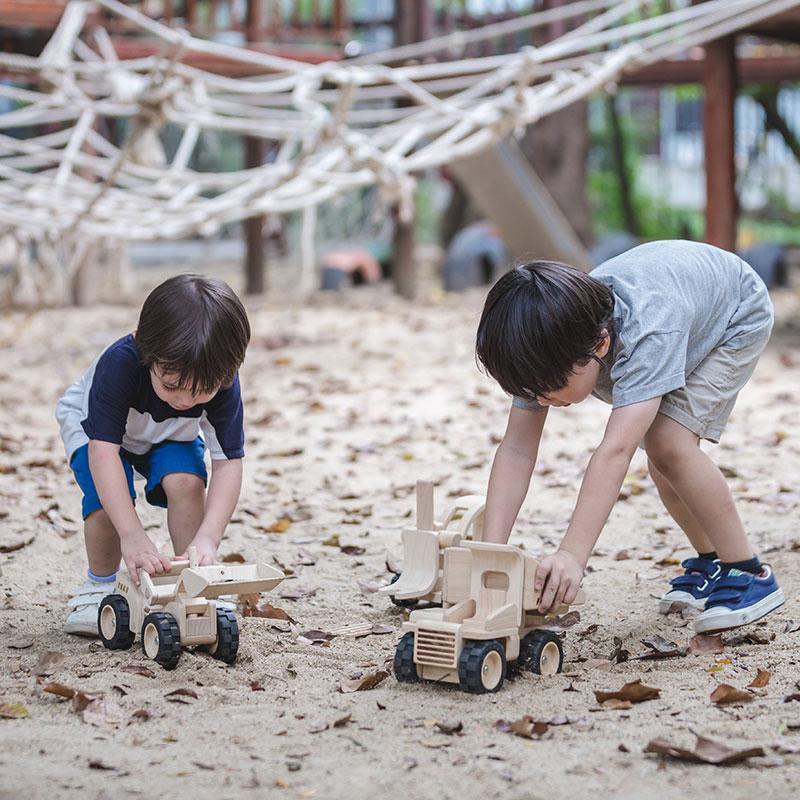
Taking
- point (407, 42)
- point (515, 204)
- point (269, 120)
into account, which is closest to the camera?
point (269, 120)

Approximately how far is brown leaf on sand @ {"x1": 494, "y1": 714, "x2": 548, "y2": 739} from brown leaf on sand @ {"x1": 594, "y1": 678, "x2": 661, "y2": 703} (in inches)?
6.6

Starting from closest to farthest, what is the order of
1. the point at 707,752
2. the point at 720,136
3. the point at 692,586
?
1. the point at 707,752
2. the point at 692,586
3. the point at 720,136

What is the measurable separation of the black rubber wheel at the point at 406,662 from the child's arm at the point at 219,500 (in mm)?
456

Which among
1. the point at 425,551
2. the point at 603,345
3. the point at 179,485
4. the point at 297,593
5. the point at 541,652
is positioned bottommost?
the point at 297,593

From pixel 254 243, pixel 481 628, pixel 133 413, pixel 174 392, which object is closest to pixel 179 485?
pixel 133 413

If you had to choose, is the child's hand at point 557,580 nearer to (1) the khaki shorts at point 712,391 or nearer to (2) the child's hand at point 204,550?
(1) the khaki shorts at point 712,391

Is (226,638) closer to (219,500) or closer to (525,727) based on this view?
(219,500)

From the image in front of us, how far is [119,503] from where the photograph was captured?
2410mm

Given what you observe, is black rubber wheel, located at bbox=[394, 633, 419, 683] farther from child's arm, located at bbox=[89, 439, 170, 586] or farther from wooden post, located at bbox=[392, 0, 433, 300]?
wooden post, located at bbox=[392, 0, 433, 300]

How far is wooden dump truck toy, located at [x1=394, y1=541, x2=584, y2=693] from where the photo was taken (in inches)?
85.6

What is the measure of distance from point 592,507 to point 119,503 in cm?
92

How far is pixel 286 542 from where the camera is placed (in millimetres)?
3346

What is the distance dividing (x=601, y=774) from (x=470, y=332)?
216 inches

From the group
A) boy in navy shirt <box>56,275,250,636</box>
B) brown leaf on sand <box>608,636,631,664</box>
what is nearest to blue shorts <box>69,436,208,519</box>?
boy in navy shirt <box>56,275,250,636</box>
